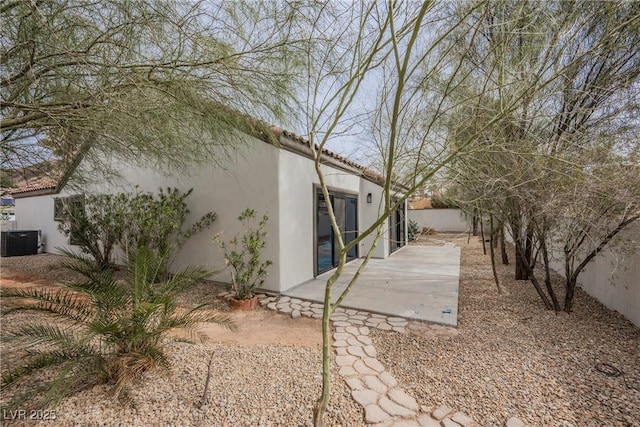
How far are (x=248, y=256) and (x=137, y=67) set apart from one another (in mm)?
4934

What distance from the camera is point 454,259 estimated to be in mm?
12453

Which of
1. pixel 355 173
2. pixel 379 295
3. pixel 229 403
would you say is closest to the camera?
pixel 229 403

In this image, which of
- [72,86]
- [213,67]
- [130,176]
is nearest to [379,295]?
[213,67]

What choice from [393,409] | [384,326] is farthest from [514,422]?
[384,326]

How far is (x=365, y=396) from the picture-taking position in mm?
3357

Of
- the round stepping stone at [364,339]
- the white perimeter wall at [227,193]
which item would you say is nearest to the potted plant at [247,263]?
the white perimeter wall at [227,193]

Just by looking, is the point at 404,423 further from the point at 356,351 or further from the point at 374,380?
the point at 356,351

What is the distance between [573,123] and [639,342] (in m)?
3.88

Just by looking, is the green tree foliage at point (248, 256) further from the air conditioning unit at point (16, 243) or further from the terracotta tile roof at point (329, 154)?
→ the air conditioning unit at point (16, 243)

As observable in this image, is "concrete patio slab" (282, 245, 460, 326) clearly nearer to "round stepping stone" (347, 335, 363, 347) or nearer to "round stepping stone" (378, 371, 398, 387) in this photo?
"round stepping stone" (347, 335, 363, 347)

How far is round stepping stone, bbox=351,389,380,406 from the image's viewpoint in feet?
10.7

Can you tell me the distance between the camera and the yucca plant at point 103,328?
309cm

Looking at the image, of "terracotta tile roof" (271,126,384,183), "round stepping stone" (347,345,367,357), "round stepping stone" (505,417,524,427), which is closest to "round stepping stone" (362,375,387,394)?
"round stepping stone" (347,345,367,357)

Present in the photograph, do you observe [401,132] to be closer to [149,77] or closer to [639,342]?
[149,77]
